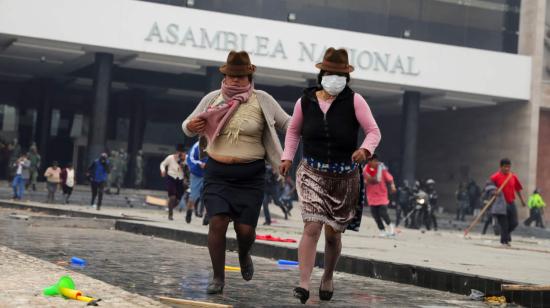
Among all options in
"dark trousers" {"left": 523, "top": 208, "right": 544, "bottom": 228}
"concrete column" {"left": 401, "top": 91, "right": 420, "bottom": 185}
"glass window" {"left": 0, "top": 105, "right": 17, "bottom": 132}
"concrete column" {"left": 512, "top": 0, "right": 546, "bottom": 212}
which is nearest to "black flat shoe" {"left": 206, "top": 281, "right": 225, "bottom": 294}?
"dark trousers" {"left": 523, "top": 208, "right": 544, "bottom": 228}

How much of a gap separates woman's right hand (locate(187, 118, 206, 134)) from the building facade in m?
27.1

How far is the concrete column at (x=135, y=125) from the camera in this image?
45.2m

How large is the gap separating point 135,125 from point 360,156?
40.4m

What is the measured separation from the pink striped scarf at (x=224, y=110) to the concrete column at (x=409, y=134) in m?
33.5

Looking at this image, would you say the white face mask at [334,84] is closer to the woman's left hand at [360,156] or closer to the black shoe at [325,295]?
the woman's left hand at [360,156]

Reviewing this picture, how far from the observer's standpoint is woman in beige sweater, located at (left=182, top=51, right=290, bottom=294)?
6492 millimetres

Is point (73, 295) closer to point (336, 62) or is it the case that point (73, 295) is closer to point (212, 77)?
point (336, 62)

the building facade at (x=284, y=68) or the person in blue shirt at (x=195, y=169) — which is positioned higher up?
the building facade at (x=284, y=68)

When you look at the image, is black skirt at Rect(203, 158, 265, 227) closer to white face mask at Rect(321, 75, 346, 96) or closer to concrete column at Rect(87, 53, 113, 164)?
white face mask at Rect(321, 75, 346, 96)

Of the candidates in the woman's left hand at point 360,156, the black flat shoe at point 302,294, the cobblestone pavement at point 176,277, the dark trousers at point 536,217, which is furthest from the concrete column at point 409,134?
the black flat shoe at point 302,294

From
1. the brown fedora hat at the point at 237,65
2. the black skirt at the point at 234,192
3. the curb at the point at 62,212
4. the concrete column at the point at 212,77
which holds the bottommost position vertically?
the curb at the point at 62,212

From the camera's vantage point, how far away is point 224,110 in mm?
6668

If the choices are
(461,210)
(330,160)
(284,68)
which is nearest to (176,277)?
(330,160)

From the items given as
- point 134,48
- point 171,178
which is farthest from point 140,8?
point 171,178
